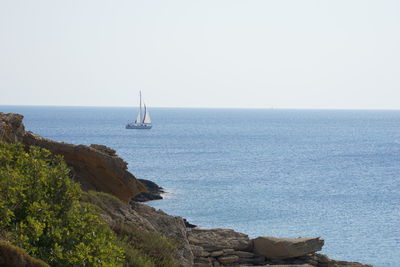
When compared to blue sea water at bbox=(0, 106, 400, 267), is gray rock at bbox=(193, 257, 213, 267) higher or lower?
higher

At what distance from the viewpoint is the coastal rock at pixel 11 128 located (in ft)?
55.9

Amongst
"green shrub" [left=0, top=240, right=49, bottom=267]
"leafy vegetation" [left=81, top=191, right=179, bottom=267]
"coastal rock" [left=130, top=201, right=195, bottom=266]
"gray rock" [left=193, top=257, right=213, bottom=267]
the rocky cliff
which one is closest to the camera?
"green shrub" [left=0, top=240, right=49, bottom=267]

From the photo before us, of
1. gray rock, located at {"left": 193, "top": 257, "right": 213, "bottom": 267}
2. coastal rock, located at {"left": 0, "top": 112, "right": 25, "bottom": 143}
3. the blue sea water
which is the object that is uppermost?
coastal rock, located at {"left": 0, "top": 112, "right": 25, "bottom": 143}

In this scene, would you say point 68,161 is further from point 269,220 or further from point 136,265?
point 269,220

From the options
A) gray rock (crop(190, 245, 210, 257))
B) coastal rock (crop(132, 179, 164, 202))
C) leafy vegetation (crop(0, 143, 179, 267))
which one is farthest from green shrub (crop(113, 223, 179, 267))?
coastal rock (crop(132, 179, 164, 202))

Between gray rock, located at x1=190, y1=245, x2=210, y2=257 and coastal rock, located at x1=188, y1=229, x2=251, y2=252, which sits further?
coastal rock, located at x1=188, y1=229, x2=251, y2=252

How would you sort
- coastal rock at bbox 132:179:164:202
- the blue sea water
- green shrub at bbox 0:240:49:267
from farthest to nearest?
coastal rock at bbox 132:179:164:202, the blue sea water, green shrub at bbox 0:240:49:267

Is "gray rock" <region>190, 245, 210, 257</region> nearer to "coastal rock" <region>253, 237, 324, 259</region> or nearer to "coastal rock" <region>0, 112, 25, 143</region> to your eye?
"coastal rock" <region>253, 237, 324, 259</region>

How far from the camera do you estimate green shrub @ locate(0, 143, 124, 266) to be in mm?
10219

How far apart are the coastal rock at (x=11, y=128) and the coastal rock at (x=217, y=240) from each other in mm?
7614

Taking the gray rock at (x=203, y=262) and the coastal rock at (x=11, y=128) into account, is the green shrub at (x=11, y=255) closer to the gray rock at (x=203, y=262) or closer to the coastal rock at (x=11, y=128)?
the coastal rock at (x=11, y=128)

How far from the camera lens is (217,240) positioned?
22828 millimetres

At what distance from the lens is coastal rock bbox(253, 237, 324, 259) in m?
22.2

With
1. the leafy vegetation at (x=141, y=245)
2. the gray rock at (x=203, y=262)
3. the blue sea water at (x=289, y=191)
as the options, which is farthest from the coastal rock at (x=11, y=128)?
the blue sea water at (x=289, y=191)
